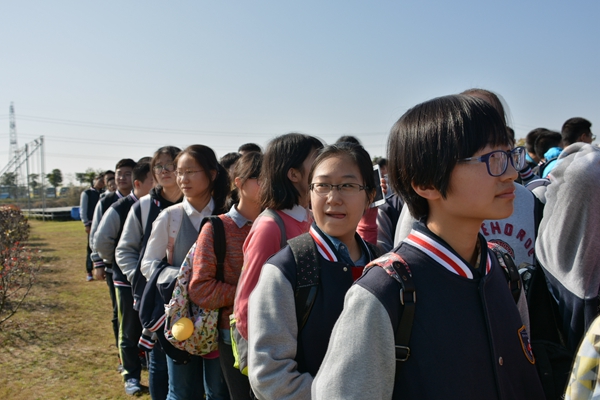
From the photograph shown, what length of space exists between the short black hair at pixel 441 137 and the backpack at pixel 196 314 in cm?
183

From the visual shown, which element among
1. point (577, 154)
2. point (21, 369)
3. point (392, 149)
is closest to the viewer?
point (392, 149)

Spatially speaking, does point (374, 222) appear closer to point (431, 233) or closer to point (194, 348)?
point (194, 348)

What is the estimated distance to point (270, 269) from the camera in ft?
6.57

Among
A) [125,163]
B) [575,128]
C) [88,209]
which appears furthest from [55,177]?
[575,128]

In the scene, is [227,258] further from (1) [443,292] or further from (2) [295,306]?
(1) [443,292]

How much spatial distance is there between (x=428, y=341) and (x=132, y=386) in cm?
437

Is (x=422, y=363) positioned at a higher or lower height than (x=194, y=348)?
higher

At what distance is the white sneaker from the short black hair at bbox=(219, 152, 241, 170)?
227 cm

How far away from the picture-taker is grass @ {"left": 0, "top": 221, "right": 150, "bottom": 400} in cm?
508

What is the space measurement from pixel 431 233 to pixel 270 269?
30.1 inches

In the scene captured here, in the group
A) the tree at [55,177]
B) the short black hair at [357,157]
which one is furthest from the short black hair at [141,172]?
the tree at [55,177]

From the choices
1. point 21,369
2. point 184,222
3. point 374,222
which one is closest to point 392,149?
point 374,222

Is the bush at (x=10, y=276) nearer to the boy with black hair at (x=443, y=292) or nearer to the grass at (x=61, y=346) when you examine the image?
the grass at (x=61, y=346)

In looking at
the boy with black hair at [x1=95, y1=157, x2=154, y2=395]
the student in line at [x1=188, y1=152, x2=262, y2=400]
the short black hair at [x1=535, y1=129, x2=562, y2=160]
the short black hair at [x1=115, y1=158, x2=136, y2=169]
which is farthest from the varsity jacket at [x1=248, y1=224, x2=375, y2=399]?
the short black hair at [x1=535, y1=129, x2=562, y2=160]
